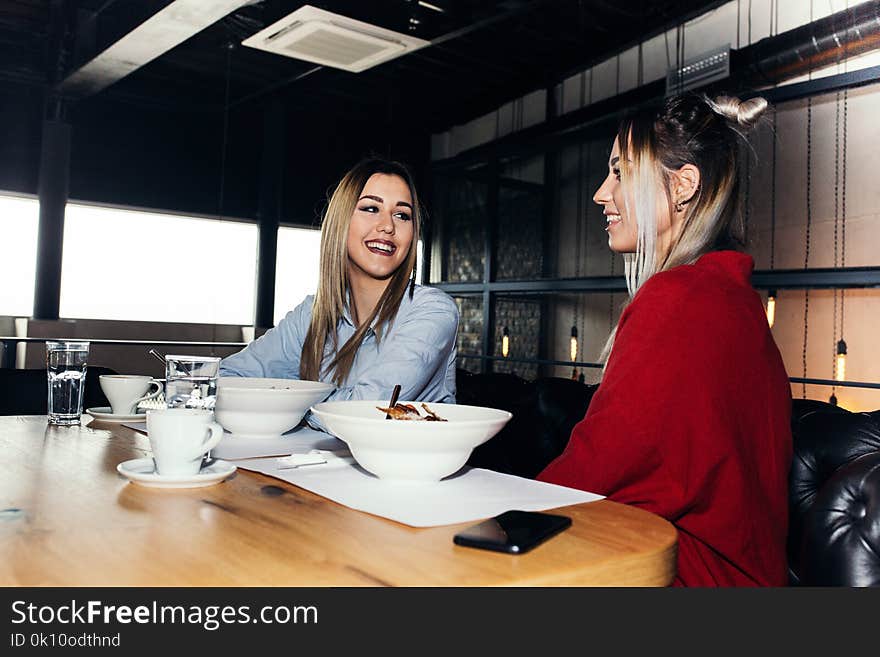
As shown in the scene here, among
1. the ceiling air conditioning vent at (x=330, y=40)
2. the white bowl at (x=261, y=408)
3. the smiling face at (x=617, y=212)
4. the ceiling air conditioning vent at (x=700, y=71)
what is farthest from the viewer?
the ceiling air conditioning vent at (x=700, y=71)

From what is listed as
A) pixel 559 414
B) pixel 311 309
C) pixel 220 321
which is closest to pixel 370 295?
pixel 311 309

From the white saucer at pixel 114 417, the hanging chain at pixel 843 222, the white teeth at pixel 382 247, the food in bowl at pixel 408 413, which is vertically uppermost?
the hanging chain at pixel 843 222

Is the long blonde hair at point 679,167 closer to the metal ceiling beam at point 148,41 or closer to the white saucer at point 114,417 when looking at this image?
the white saucer at point 114,417

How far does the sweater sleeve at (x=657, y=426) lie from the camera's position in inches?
42.8

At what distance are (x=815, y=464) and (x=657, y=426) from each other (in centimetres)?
50

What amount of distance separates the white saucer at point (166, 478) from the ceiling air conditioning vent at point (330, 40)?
132 inches

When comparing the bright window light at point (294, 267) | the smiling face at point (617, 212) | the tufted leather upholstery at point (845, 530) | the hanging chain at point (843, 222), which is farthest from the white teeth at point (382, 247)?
the bright window light at point (294, 267)

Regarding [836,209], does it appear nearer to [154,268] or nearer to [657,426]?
[657,426]

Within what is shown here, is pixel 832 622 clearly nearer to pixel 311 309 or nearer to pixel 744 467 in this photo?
pixel 744 467

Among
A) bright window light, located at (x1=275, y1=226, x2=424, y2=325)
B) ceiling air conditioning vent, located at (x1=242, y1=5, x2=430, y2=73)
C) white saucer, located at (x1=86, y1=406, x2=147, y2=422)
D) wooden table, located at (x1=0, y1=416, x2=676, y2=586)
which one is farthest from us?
bright window light, located at (x1=275, y1=226, x2=424, y2=325)

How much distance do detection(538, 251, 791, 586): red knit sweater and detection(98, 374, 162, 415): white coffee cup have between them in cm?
95

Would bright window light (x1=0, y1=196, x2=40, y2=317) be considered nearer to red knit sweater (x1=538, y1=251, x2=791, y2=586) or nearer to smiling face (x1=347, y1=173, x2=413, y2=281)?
smiling face (x1=347, y1=173, x2=413, y2=281)

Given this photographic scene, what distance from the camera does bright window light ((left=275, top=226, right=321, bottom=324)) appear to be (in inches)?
287

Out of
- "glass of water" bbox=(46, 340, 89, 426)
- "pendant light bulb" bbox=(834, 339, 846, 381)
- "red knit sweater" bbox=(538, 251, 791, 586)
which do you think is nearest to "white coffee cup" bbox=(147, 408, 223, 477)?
"red knit sweater" bbox=(538, 251, 791, 586)
